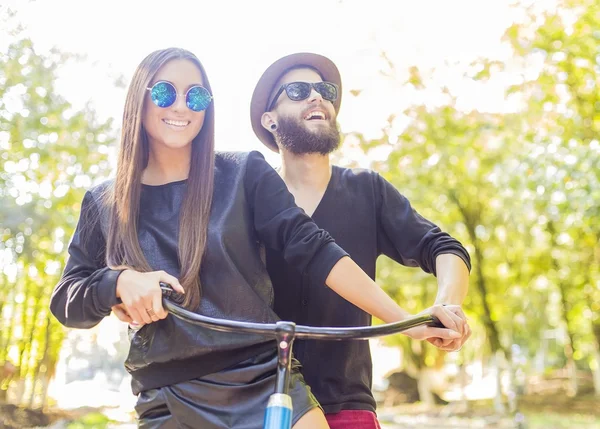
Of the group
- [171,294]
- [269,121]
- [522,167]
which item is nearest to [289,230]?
[171,294]

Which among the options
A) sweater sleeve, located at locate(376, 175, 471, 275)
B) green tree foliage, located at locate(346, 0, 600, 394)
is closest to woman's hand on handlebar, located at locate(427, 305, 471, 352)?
sweater sleeve, located at locate(376, 175, 471, 275)

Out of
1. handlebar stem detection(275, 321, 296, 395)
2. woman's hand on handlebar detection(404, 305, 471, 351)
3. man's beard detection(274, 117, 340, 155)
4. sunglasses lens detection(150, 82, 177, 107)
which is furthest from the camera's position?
man's beard detection(274, 117, 340, 155)

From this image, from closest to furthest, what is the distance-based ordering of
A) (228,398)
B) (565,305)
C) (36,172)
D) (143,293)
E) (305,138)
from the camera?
1. (143,293)
2. (228,398)
3. (305,138)
4. (36,172)
5. (565,305)

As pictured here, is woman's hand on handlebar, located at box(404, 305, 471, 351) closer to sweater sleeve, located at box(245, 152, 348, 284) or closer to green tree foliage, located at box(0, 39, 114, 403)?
sweater sleeve, located at box(245, 152, 348, 284)

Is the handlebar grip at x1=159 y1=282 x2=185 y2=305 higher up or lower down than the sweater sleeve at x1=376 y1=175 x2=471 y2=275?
lower down

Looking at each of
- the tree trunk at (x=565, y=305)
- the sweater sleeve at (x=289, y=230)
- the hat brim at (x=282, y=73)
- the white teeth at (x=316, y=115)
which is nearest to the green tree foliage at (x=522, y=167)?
the tree trunk at (x=565, y=305)

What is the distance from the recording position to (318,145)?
3018 mm

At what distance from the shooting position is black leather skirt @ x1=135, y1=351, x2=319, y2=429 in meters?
1.89

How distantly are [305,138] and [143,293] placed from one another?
4.62 ft

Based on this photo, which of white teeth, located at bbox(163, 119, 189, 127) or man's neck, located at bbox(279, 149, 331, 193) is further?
man's neck, located at bbox(279, 149, 331, 193)

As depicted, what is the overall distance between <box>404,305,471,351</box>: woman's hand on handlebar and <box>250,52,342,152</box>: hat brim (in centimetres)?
136

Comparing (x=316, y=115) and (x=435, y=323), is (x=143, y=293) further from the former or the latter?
(x=316, y=115)

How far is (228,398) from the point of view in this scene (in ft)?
6.28

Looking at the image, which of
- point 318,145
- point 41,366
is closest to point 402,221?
point 318,145
